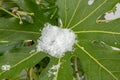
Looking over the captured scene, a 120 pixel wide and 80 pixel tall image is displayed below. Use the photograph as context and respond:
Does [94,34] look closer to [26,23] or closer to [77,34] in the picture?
[77,34]

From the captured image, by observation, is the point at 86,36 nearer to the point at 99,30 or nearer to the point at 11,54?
the point at 99,30

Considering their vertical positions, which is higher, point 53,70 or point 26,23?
point 26,23

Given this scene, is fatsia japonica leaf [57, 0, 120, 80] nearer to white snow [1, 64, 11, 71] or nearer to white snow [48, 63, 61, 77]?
white snow [48, 63, 61, 77]

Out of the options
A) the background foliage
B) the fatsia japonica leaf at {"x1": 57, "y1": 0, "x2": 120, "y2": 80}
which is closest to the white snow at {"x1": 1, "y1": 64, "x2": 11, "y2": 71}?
the background foliage

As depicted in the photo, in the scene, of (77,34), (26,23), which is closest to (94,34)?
(77,34)

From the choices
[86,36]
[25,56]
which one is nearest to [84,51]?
[86,36]
